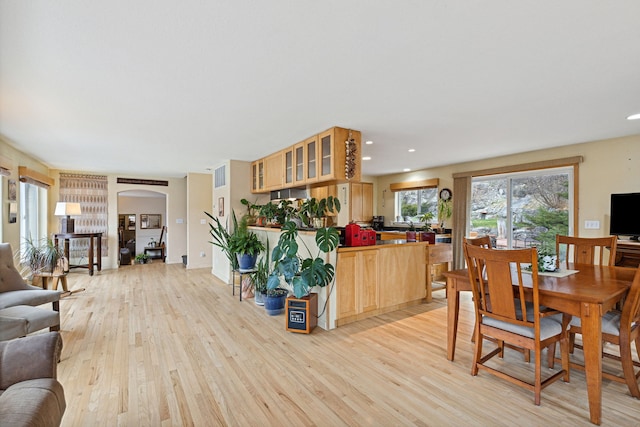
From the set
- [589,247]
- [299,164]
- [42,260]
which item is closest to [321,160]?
[299,164]

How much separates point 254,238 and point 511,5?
3.97 meters

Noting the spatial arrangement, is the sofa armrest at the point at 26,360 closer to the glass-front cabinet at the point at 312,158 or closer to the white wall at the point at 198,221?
the glass-front cabinet at the point at 312,158

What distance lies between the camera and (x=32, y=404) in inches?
49.0

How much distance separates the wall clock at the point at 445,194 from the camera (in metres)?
6.23

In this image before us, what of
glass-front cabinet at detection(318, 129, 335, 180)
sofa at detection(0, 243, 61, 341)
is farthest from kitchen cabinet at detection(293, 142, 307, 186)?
sofa at detection(0, 243, 61, 341)

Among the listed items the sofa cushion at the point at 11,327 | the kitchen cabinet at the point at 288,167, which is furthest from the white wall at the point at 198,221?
the sofa cushion at the point at 11,327

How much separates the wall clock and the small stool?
630cm

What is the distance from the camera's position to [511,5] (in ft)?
4.92

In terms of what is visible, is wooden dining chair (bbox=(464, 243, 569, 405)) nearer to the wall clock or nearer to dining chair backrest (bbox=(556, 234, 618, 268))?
dining chair backrest (bbox=(556, 234, 618, 268))

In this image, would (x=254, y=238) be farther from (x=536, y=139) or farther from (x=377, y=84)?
(x=536, y=139)

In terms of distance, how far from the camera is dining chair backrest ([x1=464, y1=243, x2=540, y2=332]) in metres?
1.99

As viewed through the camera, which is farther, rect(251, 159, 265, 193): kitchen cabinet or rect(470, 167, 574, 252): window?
rect(251, 159, 265, 193): kitchen cabinet

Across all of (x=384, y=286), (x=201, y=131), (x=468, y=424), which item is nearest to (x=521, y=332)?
(x=468, y=424)

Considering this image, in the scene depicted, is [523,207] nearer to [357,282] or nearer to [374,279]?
[374,279]
